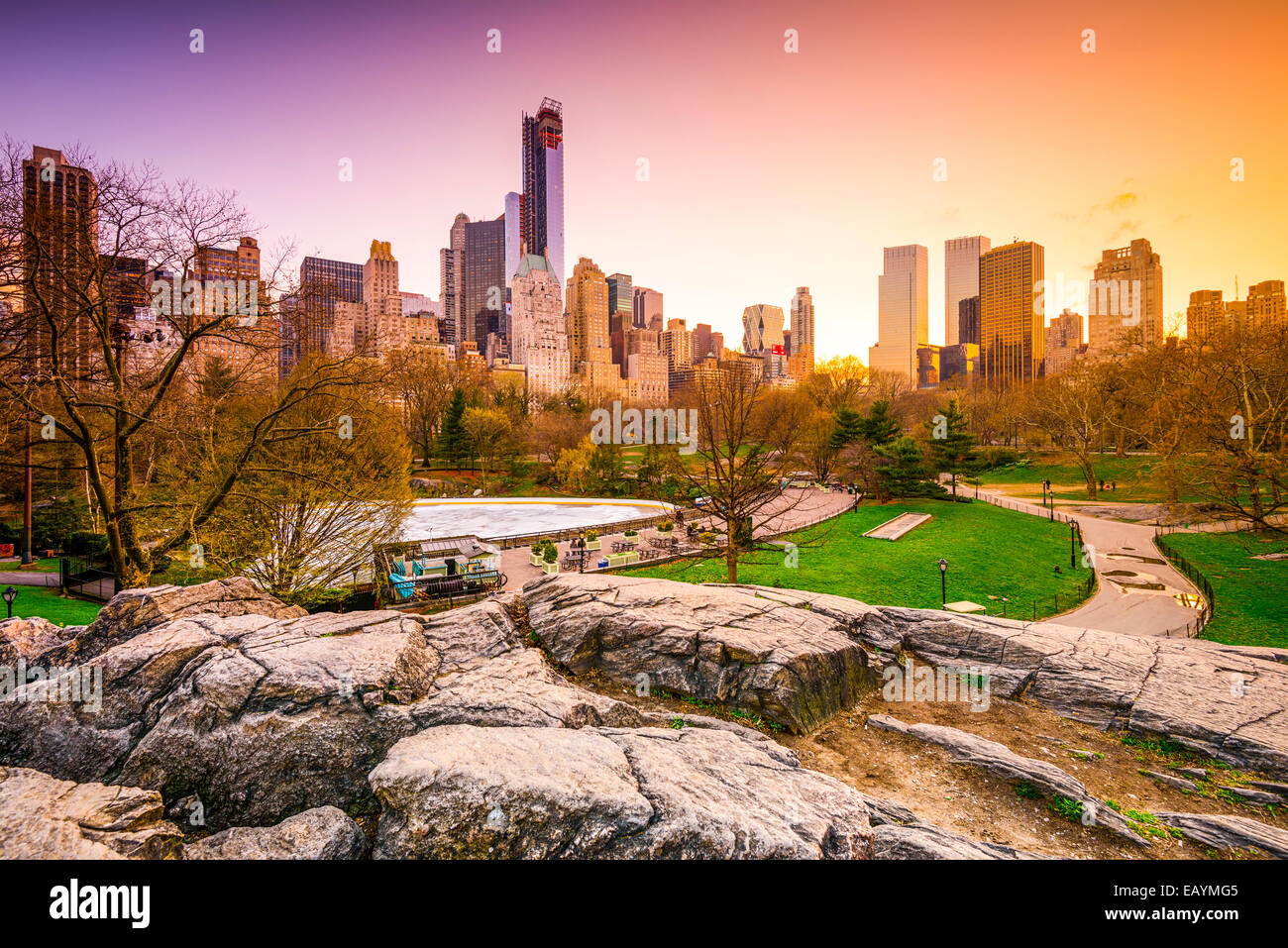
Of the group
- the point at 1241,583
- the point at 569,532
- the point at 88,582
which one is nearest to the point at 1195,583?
the point at 1241,583

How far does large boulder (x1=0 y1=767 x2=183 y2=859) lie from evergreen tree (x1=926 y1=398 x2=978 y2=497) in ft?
147

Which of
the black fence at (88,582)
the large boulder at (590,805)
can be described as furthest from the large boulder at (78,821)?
the black fence at (88,582)

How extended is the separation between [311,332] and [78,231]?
138 inches

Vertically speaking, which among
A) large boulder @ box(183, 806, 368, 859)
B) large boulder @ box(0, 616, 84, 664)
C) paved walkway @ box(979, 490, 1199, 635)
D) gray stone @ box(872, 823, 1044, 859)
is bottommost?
paved walkway @ box(979, 490, 1199, 635)

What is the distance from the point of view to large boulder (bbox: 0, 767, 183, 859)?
3.62 m

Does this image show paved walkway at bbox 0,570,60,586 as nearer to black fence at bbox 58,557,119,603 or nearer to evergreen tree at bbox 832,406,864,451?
black fence at bbox 58,557,119,603

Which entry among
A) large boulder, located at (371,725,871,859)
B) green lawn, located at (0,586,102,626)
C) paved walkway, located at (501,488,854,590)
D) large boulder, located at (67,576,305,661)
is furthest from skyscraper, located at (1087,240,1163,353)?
green lawn, located at (0,586,102,626)

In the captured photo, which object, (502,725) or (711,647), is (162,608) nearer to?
(502,725)

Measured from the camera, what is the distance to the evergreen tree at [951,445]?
4012cm

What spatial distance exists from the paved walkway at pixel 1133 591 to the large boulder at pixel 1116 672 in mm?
8056

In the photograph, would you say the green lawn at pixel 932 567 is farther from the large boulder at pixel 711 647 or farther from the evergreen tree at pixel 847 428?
the evergreen tree at pixel 847 428

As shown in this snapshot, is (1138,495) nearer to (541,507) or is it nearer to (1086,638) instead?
(1086,638)

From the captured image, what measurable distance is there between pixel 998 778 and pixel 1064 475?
63080mm

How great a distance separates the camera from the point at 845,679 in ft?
27.2
